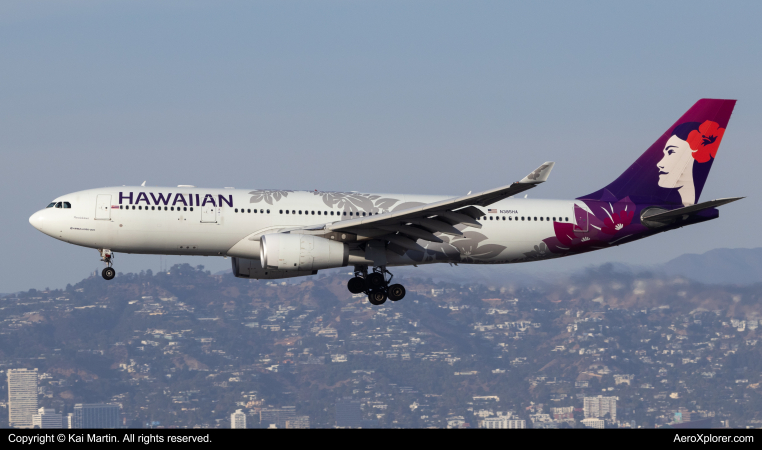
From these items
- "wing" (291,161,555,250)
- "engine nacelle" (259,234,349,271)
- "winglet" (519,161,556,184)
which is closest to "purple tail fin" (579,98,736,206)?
"wing" (291,161,555,250)

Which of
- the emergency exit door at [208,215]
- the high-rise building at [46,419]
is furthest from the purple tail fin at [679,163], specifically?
the high-rise building at [46,419]

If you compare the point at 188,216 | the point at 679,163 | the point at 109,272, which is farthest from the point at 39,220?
the point at 679,163

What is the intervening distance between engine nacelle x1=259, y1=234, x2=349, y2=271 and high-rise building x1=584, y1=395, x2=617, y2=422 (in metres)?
149

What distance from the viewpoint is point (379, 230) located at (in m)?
34.1

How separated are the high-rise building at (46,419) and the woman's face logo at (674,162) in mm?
170937

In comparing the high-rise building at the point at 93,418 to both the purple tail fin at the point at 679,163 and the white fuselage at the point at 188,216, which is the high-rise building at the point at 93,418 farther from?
the purple tail fin at the point at 679,163

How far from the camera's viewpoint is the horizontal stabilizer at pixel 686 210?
3338cm

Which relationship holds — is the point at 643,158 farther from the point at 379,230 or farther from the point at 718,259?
the point at 718,259

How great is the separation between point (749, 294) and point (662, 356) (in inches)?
4458

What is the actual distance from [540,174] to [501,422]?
157m

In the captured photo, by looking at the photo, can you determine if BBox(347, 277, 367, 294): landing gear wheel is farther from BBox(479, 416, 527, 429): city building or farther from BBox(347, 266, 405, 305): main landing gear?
BBox(479, 416, 527, 429): city building

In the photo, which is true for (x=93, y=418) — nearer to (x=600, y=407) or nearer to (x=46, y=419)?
(x=46, y=419)

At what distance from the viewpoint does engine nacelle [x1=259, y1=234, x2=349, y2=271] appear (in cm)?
3275
